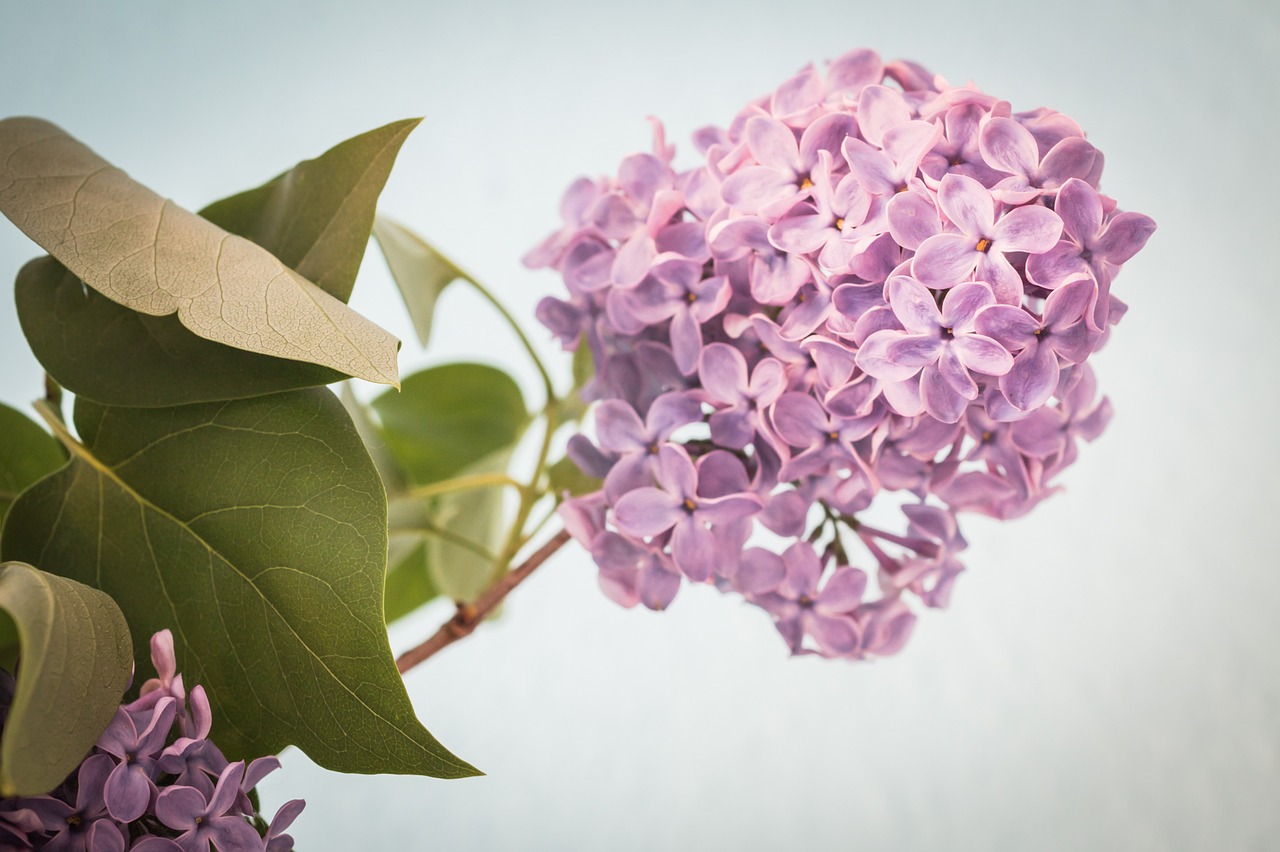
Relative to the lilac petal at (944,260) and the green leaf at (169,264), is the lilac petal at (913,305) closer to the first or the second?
the lilac petal at (944,260)

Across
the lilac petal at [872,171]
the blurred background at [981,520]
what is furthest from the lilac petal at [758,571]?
the blurred background at [981,520]

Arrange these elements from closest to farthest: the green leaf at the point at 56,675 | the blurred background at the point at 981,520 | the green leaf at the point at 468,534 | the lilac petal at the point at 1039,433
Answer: the green leaf at the point at 56,675
the lilac petal at the point at 1039,433
the green leaf at the point at 468,534
the blurred background at the point at 981,520

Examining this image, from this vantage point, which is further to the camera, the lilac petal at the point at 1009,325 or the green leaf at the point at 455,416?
the green leaf at the point at 455,416

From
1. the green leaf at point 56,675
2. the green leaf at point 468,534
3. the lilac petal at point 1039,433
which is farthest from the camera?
the green leaf at point 468,534

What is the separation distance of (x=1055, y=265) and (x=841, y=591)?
116 millimetres

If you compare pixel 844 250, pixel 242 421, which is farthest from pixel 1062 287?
pixel 242 421

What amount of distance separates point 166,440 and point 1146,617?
765 millimetres

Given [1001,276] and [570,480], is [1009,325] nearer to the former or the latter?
[1001,276]

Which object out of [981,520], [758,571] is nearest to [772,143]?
[758,571]

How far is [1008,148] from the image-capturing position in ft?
0.79

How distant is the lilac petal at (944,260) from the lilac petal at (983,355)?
14 mm

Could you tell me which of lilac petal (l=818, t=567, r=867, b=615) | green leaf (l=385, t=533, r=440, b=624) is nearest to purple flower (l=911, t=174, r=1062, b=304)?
lilac petal (l=818, t=567, r=867, b=615)

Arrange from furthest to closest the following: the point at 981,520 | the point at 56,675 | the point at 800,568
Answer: the point at 981,520 → the point at 800,568 → the point at 56,675

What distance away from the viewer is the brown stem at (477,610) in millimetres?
334
